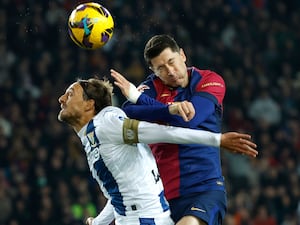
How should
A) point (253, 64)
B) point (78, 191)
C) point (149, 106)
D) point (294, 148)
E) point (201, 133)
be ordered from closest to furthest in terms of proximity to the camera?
1. point (201, 133)
2. point (149, 106)
3. point (78, 191)
4. point (294, 148)
5. point (253, 64)

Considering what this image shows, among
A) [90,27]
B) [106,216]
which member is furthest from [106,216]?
[90,27]

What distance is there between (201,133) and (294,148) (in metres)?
9.01

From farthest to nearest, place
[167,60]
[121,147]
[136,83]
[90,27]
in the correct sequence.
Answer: [136,83]
[90,27]
[167,60]
[121,147]

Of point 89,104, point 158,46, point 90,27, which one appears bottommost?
point 89,104

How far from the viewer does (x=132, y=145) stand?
20.3ft

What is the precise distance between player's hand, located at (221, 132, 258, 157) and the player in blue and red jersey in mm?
730

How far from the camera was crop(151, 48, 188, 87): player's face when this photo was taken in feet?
22.0

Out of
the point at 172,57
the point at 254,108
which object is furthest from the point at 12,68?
the point at 172,57

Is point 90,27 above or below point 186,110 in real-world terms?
above

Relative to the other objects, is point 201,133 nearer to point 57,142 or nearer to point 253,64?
point 57,142

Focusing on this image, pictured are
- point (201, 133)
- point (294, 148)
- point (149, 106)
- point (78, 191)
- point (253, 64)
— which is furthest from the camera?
point (253, 64)

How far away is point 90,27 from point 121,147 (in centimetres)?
135

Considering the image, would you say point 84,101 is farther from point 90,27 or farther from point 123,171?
point 90,27

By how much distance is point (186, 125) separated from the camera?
6.55m
